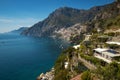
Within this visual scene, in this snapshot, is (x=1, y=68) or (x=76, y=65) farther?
(x=1, y=68)

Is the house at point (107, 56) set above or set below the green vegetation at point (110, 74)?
above

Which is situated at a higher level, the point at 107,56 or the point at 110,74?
the point at 107,56

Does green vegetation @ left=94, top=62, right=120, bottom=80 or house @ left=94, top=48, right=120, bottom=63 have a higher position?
house @ left=94, top=48, right=120, bottom=63

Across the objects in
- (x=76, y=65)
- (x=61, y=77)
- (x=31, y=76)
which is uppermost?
(x=76, y=65)

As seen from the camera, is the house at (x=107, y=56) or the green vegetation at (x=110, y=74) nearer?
the green vegetation at (x=110, y=74)

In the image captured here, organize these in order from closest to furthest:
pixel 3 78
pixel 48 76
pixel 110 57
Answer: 1. pixel 110 57
2. pixel 48 76
3. pixel 3 78

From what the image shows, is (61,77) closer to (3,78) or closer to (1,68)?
(3,78)

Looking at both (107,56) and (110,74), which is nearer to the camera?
(110,74)

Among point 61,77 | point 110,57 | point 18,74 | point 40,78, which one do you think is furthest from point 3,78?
point 110,57

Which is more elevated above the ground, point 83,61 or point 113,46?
point 113,46

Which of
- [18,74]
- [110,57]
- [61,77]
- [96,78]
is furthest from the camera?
[18,74]

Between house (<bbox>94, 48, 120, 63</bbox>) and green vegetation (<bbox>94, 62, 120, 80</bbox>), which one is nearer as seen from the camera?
green vegetation (<bbox>94, 62, 120, 80</bbox>)
